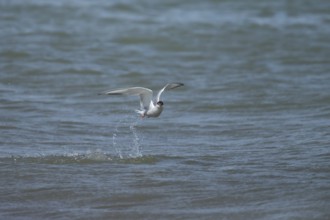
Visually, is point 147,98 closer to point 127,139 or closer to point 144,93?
point 144,93

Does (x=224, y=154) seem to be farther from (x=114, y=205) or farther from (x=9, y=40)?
(x=9, y=40)

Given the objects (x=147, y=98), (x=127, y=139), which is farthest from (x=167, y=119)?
(x=147, y=98)

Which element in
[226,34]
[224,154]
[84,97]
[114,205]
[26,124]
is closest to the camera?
[114,205]

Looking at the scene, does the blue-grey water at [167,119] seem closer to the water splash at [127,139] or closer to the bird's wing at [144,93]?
the water splash at [127,139]

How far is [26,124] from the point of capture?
1052 centimetres

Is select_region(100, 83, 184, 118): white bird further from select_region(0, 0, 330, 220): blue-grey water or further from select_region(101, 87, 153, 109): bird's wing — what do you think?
select_region(0, 0, 330, 220): blue-grey water

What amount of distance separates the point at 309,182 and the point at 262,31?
42.5 ft

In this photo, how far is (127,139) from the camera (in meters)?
9.97

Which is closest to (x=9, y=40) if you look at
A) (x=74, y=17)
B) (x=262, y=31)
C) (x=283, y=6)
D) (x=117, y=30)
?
(x=117, y=30)

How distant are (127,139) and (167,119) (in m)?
1.29

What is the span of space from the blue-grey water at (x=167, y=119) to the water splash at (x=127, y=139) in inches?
0.8

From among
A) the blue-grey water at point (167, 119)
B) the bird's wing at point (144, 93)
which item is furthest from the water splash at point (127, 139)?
the bird's wing at point (144, 93)

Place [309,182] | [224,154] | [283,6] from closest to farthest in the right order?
[309,182] → [224,154] → [283,6]

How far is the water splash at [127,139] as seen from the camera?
9.10m
